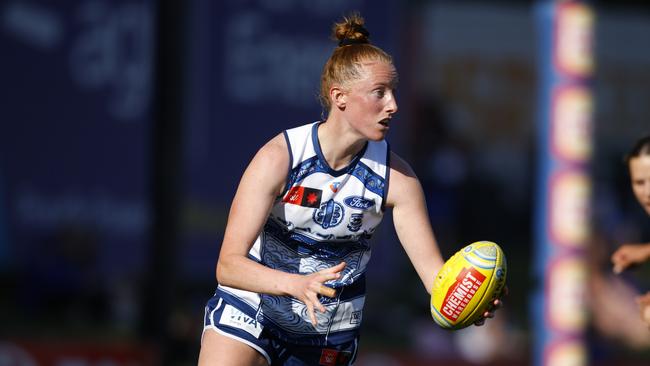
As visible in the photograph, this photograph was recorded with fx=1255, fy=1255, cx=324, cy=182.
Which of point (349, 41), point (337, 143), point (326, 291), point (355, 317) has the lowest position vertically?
point (355, 317)

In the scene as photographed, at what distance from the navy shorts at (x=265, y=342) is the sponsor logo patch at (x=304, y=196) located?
54 cm

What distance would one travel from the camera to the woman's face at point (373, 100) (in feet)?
16.8

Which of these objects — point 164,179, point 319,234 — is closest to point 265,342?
point 319,234

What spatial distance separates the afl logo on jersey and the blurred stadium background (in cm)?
403

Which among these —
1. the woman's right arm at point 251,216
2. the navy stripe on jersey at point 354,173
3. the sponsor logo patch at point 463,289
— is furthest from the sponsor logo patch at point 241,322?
the sponsor logo patch at point 463,289

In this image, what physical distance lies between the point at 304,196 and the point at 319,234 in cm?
19

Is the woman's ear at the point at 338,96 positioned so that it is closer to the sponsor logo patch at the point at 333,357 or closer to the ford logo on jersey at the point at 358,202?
the ford logo on jersey at the point at 358,202

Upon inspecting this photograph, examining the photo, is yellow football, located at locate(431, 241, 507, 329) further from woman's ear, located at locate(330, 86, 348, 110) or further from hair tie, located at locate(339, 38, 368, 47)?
hair tie, located at locate(339, 38, 368, 47)

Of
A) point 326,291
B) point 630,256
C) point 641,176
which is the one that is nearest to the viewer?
point 326,291

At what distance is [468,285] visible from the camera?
5.06 m

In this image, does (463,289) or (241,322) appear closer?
(463,289)

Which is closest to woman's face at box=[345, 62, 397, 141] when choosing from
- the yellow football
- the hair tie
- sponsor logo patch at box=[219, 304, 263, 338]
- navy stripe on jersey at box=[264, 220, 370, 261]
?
the hair tie

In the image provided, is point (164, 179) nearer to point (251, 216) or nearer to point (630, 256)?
point (630, 256)

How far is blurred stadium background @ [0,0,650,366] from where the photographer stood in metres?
10.2
